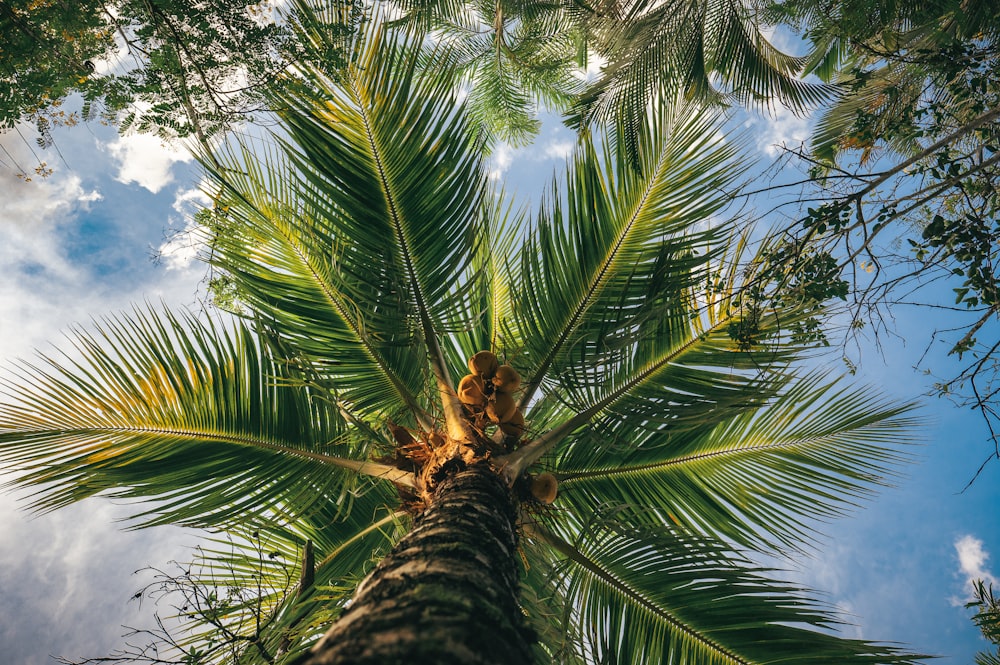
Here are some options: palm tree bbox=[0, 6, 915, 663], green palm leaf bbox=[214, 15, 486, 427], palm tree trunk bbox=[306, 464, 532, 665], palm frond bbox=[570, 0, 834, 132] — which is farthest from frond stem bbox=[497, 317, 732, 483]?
palm frond bbox=[570, 0, 834, 132]

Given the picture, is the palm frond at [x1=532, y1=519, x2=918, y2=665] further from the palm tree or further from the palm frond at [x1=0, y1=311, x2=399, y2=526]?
the palm frond at [x1=0, y1=311, x2=399, y2=526]

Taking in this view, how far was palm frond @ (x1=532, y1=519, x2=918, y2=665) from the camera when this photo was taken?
2615 mm

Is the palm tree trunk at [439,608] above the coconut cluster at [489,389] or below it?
below

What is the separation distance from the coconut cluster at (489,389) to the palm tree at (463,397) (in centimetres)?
2

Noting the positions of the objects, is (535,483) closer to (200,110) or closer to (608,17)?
(200,110)

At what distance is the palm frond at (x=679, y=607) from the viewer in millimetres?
2615

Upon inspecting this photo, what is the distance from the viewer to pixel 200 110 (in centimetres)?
330

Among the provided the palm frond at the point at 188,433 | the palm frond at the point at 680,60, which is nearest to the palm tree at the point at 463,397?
the palm frond at the point at 188,433

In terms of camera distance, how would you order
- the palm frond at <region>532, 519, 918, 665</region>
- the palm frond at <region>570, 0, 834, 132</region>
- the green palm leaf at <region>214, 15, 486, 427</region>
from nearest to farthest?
the palm frond at <region>532, 519, 918, 665</region> < the green palm leaf at <region>214, 15, 486, 427</region> < the palm frond at <region>570, 0, 834, 132</region>

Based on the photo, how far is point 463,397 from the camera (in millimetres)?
2826

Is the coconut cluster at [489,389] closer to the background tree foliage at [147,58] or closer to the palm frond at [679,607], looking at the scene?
the palm frond at [679,607]

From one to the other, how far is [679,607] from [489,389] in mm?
1596

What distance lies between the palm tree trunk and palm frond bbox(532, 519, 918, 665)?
1211 millimetres

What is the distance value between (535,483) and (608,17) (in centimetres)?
686
